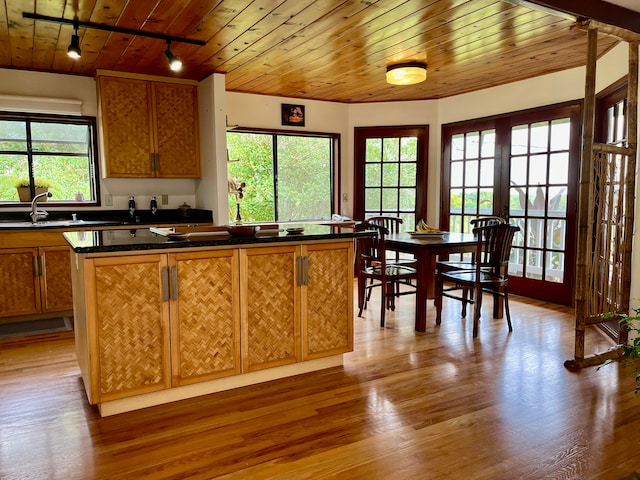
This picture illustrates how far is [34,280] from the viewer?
4004 millimetres

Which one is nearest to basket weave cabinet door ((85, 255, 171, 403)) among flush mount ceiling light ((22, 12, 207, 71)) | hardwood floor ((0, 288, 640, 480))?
hardwood floor ((0, 288, 640, 480))

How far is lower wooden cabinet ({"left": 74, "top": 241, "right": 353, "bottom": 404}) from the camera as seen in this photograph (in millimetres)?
2283

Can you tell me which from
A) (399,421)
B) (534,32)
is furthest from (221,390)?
(534,32)

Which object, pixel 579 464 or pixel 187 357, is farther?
pixel 187 357

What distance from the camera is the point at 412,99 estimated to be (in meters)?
5.95

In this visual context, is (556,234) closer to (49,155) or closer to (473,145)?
(473,145)

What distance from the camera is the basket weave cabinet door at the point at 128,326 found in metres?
2.25

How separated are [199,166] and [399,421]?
360 centimetres

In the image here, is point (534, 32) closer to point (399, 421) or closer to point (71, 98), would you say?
point (399, 421)

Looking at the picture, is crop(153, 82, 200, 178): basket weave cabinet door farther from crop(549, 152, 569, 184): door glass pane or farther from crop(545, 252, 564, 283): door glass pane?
crop(545, 252, 564, 283): door glass pane

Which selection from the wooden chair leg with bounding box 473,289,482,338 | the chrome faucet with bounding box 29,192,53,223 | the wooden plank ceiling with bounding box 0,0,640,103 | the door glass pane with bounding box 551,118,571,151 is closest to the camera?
the wooden plank ceiling with bounding box 0,0,640,103

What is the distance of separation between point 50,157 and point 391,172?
13.0 ft

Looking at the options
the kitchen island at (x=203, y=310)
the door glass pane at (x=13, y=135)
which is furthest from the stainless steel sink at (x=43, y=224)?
the kitchen island at (x=203, y=310)

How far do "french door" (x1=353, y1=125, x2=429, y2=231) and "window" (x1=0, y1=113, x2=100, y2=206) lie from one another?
3.22 meters
